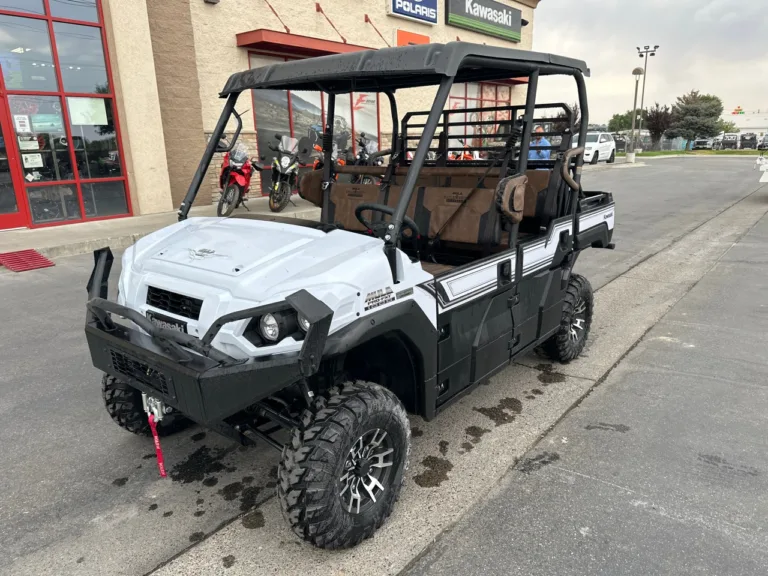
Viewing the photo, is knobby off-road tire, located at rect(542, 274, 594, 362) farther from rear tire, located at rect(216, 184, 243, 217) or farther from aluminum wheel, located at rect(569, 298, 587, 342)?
rear tire, located at rect(216, 184, 243, 217)

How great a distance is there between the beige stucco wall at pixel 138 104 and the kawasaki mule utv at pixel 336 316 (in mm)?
8176

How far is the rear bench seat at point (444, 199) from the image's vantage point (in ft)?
11.3

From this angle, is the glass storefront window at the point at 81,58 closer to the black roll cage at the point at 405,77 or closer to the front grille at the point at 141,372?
the black roll cage at the point at 405,77

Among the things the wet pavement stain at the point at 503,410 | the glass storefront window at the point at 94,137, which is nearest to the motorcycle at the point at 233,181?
the glass storefront window at the point at 94,137

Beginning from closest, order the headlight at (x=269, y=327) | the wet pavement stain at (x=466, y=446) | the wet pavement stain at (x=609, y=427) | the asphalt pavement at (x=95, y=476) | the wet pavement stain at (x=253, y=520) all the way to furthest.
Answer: the headlight at (x=269, y=327) < the asphalt pavement at (x=95, y=476) < the wet pavement stain at (x=253, y=520) < the wet pavement stain at (x=466, y=446) < the wet pavement stain at (x=609, y=427)

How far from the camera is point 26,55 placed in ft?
30.5

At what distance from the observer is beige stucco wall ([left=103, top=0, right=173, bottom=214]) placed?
10.1 m

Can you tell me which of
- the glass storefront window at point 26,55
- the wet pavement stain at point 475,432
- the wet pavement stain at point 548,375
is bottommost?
the wet pavement stain at point 548,375

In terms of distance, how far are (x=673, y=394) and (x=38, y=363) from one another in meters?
4.81

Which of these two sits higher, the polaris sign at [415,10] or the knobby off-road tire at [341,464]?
the polaris sign at [415,10]

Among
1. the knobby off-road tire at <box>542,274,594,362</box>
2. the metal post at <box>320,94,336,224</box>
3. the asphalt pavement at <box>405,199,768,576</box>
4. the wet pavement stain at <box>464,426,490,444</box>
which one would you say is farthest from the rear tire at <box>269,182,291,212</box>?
the wet pavement stain at <box>464,426,490,444</box>

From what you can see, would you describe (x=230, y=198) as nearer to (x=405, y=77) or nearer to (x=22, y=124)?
(x=22, y=124)

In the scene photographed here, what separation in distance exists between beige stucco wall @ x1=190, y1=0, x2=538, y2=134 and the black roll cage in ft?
19.6

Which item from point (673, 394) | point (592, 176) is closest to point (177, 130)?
point (673, 394)
